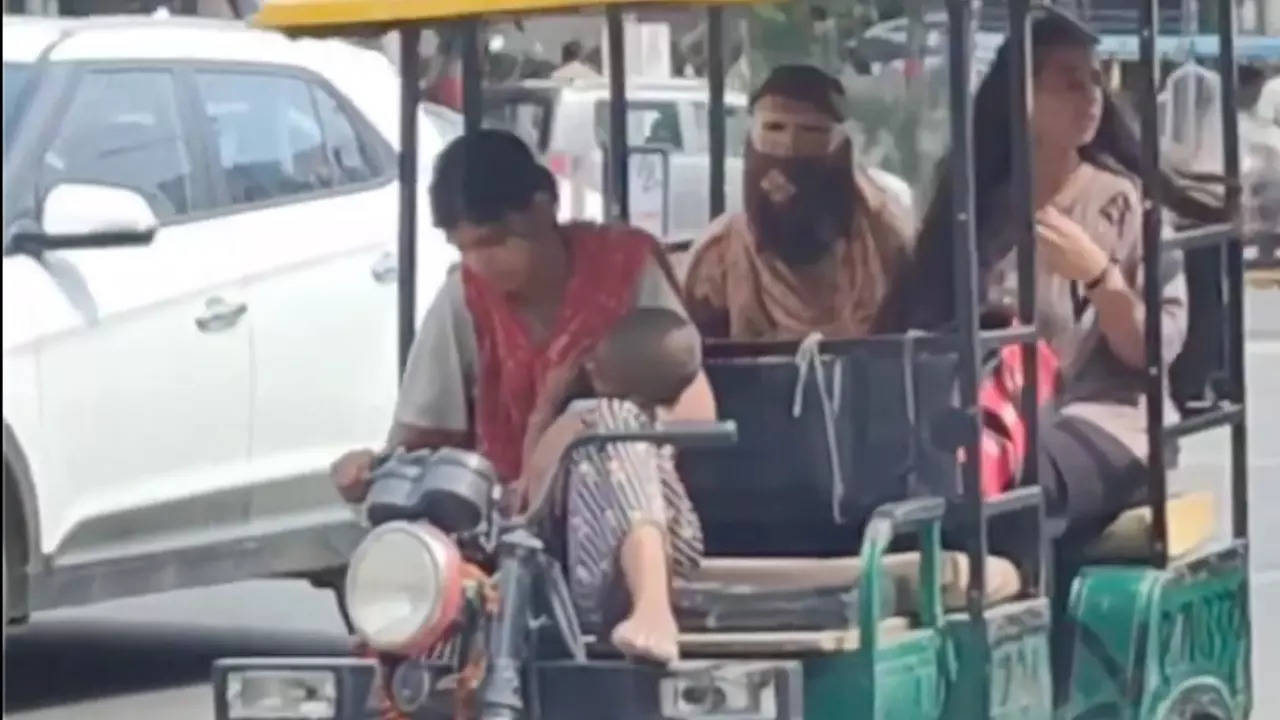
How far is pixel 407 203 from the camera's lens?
22.5 feet

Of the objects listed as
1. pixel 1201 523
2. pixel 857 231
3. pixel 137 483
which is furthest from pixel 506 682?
pixel 137 483

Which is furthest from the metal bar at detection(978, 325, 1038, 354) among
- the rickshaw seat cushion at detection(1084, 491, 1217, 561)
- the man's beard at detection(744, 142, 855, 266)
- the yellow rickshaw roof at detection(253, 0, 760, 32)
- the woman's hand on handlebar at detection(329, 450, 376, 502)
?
the woman's hand on handlebar at detection(329, 450, 376, 502)

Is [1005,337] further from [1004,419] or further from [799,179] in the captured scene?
[799,179]

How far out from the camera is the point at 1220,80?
708 cm

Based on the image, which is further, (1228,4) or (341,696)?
(1228,4)

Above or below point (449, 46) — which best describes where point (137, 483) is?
below

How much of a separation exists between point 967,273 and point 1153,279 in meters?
0.76

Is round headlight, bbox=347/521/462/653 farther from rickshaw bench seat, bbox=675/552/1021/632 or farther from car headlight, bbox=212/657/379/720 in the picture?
rickshaw bench seat, bbox=675/552/1021/632

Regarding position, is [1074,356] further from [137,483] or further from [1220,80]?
[137,483]

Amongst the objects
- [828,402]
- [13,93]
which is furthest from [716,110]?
[13,93]

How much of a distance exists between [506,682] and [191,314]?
12.4 ft

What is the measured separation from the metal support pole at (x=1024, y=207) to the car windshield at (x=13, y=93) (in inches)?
125

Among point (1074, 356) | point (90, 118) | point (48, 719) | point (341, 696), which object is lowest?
point (48, 719)

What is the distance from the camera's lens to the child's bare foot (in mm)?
5301
